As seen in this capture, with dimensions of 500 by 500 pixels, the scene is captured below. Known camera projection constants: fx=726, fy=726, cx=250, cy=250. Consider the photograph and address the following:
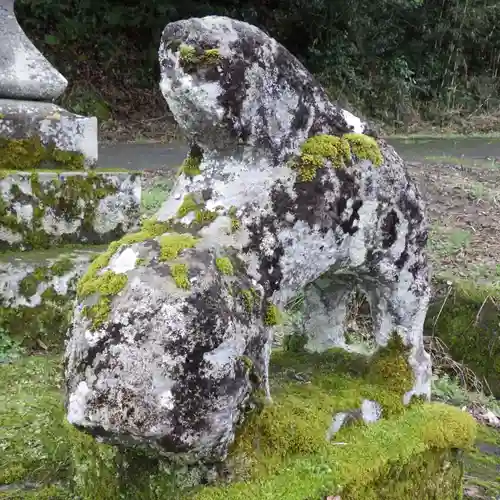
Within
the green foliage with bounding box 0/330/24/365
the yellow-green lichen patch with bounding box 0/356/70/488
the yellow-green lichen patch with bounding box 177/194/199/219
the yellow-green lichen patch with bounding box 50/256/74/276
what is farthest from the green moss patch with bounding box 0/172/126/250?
the yellow-green lichen patch with bounding box 177/194/199/219

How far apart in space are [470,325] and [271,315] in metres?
2.67

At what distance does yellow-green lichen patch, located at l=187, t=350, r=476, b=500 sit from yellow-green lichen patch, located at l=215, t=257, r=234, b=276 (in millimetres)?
374

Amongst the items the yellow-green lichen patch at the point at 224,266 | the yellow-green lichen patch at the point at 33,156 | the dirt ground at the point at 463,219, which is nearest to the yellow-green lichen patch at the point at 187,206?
the yellow-green lichen patch at the point at 224,266

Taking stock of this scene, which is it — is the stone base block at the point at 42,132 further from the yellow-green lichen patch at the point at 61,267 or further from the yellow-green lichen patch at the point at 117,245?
the yellow-green lichen patch at the point at 117,245

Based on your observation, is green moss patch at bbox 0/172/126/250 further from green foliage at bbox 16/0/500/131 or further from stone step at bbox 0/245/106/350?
green foliage at bbox 16/0/500/131

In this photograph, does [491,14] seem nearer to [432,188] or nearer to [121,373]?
[432,188]

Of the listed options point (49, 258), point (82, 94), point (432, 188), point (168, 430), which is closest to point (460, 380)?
point (49, 258)

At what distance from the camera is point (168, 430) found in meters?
1.57

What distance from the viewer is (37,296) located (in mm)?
3600

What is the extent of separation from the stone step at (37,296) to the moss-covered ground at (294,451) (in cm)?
93

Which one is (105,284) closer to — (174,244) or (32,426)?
(174,244)

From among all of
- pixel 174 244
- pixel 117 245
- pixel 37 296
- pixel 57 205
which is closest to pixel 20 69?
pixel 57 205

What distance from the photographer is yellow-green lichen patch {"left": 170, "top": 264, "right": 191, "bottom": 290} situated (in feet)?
5.31

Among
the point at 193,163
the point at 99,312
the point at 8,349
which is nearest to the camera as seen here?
the point at 99,312
